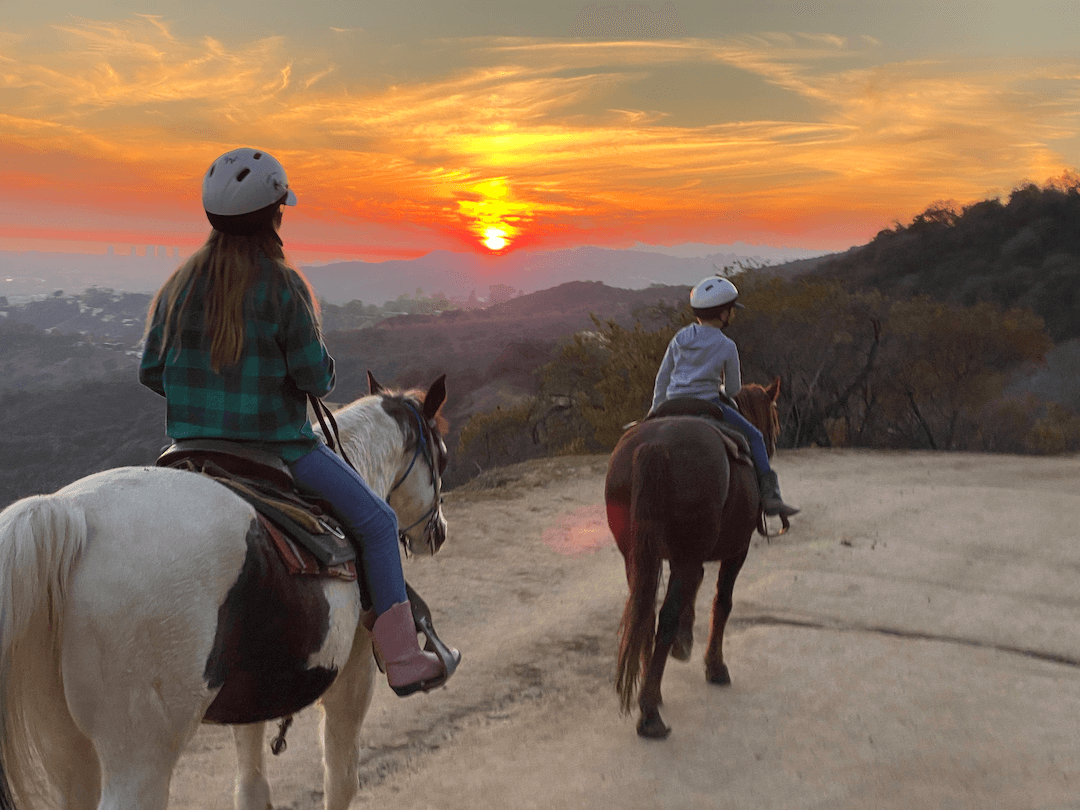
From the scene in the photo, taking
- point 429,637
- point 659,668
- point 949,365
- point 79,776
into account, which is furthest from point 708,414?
point 949,365

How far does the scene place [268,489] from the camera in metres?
2.63

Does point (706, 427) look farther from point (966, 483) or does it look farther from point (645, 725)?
point (966, 483)

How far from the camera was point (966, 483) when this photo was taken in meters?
13.5

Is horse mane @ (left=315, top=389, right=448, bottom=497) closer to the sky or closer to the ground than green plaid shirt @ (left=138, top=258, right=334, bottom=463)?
closer to the ground

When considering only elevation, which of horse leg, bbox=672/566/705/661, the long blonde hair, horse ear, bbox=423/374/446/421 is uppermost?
the long blonde hair

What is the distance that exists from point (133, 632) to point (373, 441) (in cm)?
148

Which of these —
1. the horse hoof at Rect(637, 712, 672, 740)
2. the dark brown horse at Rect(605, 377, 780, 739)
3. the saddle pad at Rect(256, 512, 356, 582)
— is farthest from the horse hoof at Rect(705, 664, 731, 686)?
the saddle pad at Rect(256, 512, 356, 582)

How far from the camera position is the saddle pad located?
2445mm

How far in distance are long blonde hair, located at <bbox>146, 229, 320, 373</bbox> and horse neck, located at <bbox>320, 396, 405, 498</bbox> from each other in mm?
886

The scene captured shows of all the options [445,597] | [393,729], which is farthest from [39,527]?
[445,597]

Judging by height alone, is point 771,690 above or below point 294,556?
below

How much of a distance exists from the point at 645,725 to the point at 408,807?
5.23ft

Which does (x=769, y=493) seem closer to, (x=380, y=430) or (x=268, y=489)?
(x=380, y=430)

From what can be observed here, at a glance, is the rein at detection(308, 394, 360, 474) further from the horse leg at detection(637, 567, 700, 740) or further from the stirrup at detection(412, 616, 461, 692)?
the horse leg at detection(637, 567, 700, 740)
